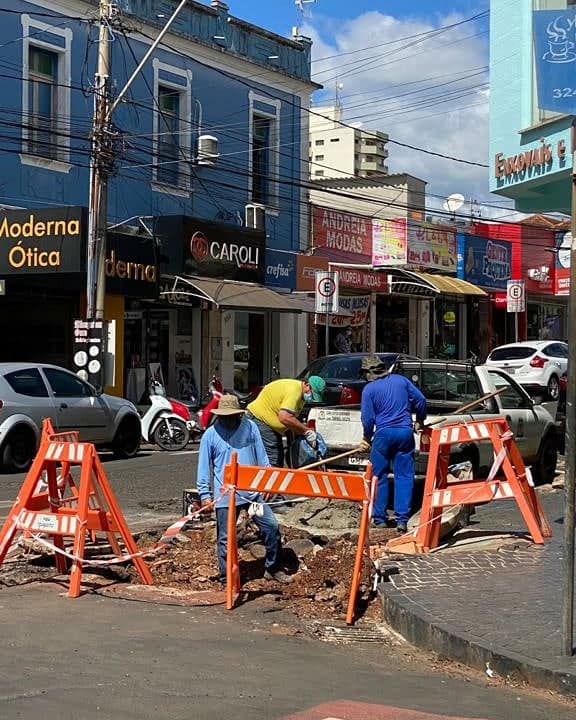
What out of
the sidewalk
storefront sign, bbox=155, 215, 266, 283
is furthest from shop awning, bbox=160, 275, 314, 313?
the sidewalk

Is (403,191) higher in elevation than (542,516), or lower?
higher

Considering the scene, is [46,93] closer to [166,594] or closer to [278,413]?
[278,413]

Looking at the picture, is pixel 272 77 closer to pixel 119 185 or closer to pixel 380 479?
pixel 119 185

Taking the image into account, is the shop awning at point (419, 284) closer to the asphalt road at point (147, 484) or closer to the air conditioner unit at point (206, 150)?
the air conditioner unit at point (206, 150)

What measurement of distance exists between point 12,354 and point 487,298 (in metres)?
22.2

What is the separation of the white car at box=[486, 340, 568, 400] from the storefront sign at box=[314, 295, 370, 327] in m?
4.65

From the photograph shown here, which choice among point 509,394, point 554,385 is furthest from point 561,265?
point 509,394

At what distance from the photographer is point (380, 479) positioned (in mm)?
10469

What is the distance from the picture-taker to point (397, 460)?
10.4 meters

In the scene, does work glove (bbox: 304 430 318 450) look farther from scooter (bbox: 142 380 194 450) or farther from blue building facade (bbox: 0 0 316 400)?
blue building facade (bbox: 0 0 316 400)

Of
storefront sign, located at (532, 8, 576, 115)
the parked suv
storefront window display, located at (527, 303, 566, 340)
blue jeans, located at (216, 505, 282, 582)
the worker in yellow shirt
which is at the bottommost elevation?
blue jeans, located at (216, 505, 282, 582)

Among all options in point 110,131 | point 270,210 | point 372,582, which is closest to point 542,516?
point 372,582

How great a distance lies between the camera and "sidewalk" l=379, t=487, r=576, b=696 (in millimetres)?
6020

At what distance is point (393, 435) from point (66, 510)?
11.4ft
